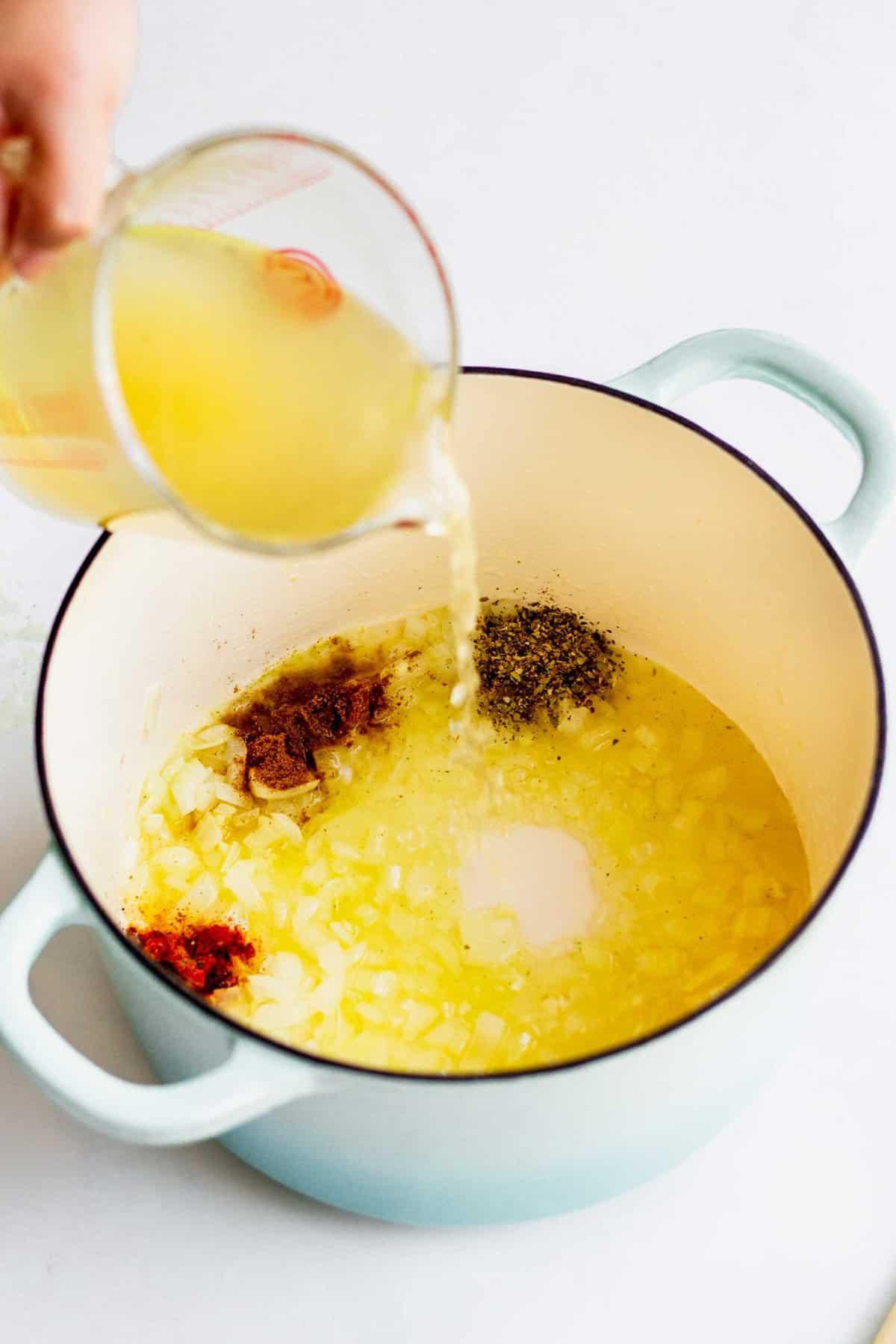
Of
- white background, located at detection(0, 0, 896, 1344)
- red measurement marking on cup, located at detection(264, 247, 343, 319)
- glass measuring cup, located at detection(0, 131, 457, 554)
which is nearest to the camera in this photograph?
glass measuring cup, located at detection(0, 131, 457, 554)

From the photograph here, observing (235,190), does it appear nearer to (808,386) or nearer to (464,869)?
(808,386)

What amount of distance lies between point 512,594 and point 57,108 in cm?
69

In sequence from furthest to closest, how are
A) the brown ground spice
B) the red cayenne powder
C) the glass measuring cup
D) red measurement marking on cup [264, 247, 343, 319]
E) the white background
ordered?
the brown ground spice
the red cayenne powder
the white background
red measurement marking on cup [264, 247, 343, 319]
the glass measuring cup

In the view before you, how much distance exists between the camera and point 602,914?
130 centimetres

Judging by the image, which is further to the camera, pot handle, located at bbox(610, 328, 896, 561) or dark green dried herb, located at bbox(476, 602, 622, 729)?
dark green dried herb, located at bbox(476, 602, 622, 729)

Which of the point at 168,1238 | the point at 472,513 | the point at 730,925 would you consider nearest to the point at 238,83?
the point at 472,513

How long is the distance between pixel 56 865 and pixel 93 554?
0.29 metres

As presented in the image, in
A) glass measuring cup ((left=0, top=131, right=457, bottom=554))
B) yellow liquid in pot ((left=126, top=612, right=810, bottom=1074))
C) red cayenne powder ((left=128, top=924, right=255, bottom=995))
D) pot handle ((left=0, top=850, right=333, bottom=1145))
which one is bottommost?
red cayenne powder ((left=128, top=924, right=255, bottom=995))

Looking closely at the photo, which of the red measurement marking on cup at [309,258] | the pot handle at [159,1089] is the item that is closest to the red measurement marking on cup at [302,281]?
the red measurement marking on cup at [309,258]

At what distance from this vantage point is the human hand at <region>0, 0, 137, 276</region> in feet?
2.78

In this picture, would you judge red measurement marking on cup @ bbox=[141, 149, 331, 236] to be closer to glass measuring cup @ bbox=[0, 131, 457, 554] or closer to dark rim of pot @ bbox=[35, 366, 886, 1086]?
glass measuring cup @ bbox=[0, 131, 457, 554]

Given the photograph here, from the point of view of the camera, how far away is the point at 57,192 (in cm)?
84

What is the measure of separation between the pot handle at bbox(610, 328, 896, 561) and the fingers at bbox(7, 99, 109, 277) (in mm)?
509

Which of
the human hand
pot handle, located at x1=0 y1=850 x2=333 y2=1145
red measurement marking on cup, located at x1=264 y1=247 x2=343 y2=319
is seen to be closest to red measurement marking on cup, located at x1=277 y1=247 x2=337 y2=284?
red measurement marking on cup, located at x1=264 y1=247 x2=343 y2=319
